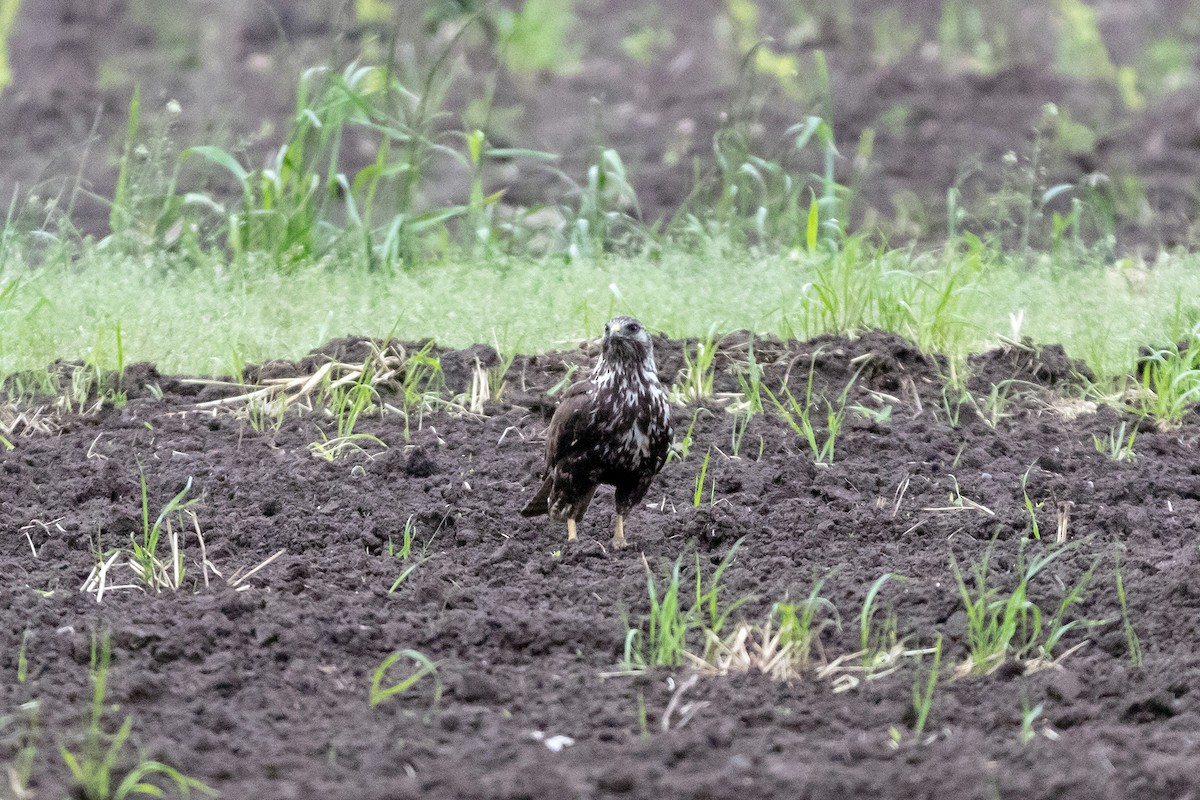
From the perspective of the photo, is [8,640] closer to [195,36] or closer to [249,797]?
[249,797]

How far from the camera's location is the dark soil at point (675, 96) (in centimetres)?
945

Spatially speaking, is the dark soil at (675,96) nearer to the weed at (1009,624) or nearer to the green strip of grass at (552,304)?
the green strip of grass at (552,304)

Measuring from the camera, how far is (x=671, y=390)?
18.1ft

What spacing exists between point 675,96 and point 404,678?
25.8 feet

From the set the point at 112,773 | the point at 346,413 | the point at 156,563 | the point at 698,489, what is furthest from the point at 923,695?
the point at 346,413

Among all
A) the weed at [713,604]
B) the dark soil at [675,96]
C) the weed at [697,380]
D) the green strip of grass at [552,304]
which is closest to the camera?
the weed at [713,604]

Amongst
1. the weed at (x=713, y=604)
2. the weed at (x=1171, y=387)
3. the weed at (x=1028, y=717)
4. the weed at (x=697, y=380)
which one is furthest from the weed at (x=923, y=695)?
the weed at (x=1171, y=387)

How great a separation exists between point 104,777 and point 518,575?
5.28 feet

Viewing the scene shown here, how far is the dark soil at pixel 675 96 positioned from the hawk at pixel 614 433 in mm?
4496

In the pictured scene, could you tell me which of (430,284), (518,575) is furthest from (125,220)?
(518,575)

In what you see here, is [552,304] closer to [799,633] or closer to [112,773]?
[799,633]

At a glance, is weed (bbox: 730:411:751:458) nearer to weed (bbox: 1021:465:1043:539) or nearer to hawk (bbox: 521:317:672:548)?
hawk (bbox: 521:317:672:548)

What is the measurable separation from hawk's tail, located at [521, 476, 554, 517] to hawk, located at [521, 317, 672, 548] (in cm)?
2

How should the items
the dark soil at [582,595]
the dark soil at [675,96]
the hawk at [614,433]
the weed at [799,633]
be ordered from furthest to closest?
the dark soil at [675,96], the hawk at [614,433], the weed at [799,633], the dark soil at [582,595]
